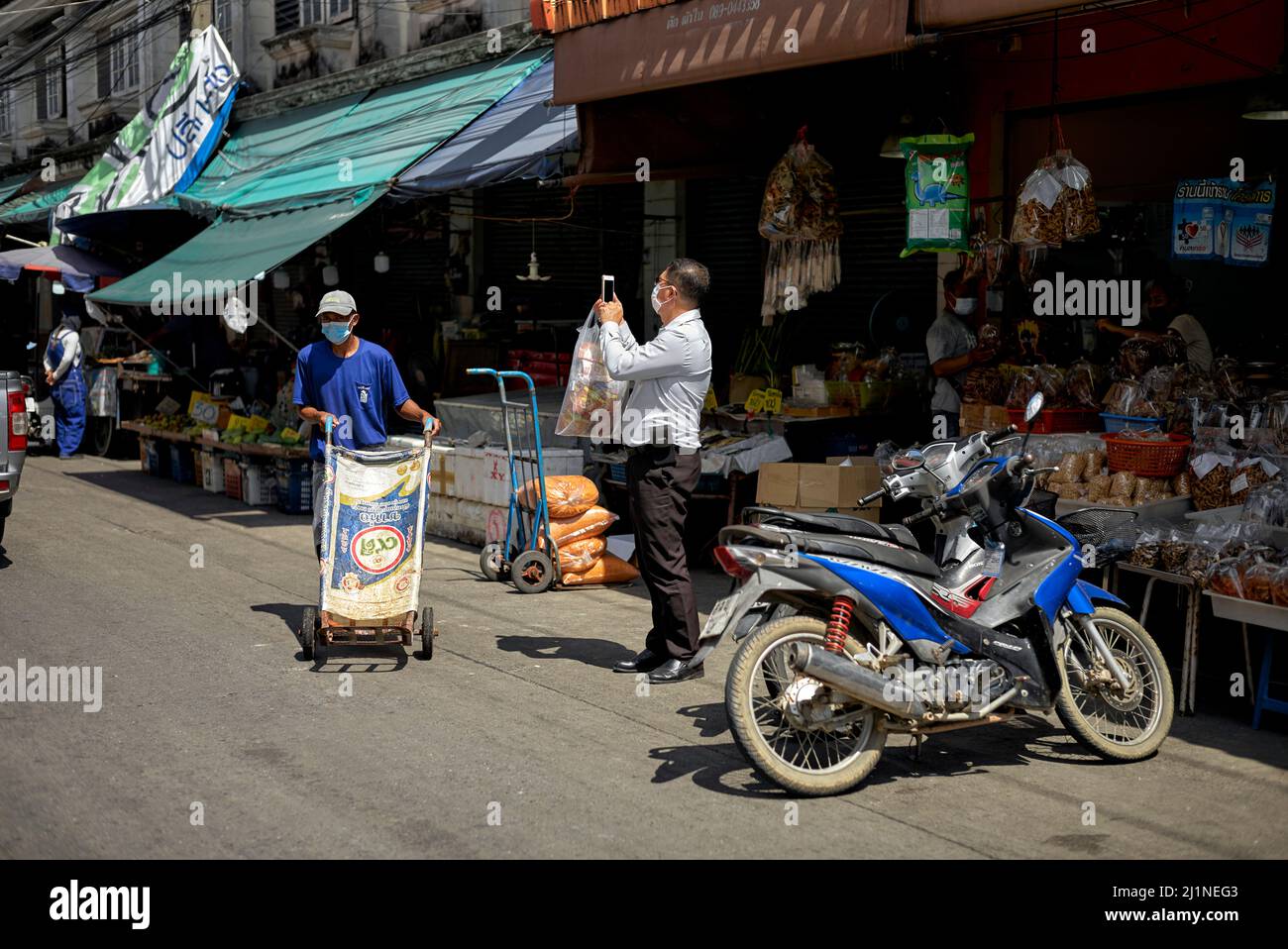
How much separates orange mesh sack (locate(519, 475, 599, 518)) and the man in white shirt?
2.51 m

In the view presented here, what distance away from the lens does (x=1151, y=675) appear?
5977 millimetres

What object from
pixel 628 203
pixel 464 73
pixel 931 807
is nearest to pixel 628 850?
pixel 931 807

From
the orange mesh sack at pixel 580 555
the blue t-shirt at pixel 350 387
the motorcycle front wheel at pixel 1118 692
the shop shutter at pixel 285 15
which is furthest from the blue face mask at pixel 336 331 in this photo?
the shop shutter at pixel 285 15

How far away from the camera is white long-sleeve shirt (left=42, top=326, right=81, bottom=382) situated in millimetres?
17672

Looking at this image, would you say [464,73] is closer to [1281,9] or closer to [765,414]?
[765,414]

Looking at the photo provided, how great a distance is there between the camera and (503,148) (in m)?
11.8

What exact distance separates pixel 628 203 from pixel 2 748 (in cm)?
979

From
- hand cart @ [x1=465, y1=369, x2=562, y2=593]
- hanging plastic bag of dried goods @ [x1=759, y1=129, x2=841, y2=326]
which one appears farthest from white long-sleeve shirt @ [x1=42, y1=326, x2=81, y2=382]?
hanging plastic bag of dried goods @ [x1=759, y1=129, x2=841, y2=326]

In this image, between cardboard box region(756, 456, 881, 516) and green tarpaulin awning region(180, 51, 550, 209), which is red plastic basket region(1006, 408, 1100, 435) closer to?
cardboard box region(756, 456, 881, 516)

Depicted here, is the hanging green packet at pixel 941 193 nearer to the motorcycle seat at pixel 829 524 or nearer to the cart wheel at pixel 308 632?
→ the motorcycle seat at pixel 829 524

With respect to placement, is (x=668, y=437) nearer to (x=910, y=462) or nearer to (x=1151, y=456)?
(x=910, y=462)

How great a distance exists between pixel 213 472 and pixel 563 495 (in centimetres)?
615

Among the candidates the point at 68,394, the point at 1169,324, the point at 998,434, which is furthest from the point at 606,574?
the point at 68,394

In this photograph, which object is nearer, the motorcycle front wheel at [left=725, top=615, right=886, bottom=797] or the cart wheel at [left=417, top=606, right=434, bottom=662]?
the motorcycle front wheel at [left=725, top=615, right=886, bottom=797]
